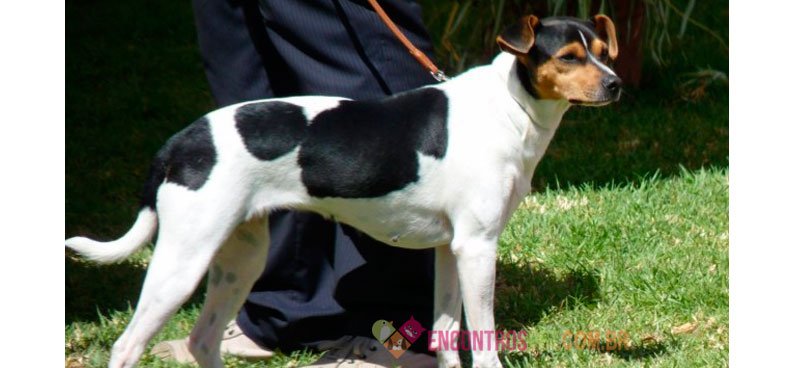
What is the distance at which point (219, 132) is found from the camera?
363cm

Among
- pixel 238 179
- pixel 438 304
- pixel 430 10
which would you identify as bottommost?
pixel 430 10

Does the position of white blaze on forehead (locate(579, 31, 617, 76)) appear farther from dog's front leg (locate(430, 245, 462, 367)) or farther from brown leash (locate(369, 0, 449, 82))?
dog's front leg (locate(430, 245, 462, 367))

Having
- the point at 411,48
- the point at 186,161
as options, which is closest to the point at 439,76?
the point at 411,48

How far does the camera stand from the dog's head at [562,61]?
11.9 feet

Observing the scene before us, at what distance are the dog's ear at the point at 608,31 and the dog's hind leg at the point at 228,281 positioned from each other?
1.20m

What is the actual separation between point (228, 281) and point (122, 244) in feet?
1.42

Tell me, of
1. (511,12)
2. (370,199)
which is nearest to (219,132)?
(370,199)

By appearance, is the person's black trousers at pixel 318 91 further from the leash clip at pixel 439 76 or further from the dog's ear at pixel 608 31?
the dog's ear at pixel 608 31

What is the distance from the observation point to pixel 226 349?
14.9 ft

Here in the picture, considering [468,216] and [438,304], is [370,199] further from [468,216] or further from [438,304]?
[438,304]

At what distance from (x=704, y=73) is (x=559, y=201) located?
2721mm

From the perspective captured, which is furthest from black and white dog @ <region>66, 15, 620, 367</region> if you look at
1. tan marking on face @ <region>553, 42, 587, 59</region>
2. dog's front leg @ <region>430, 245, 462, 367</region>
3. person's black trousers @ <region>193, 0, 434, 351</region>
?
person's black trousers @ <region>193, 0, 434, 351</region>

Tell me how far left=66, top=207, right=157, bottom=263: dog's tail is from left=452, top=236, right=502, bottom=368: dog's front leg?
93cm

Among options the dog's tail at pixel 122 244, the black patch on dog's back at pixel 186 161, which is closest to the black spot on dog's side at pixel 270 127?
the black patch on dog's back at pixel 186 161
